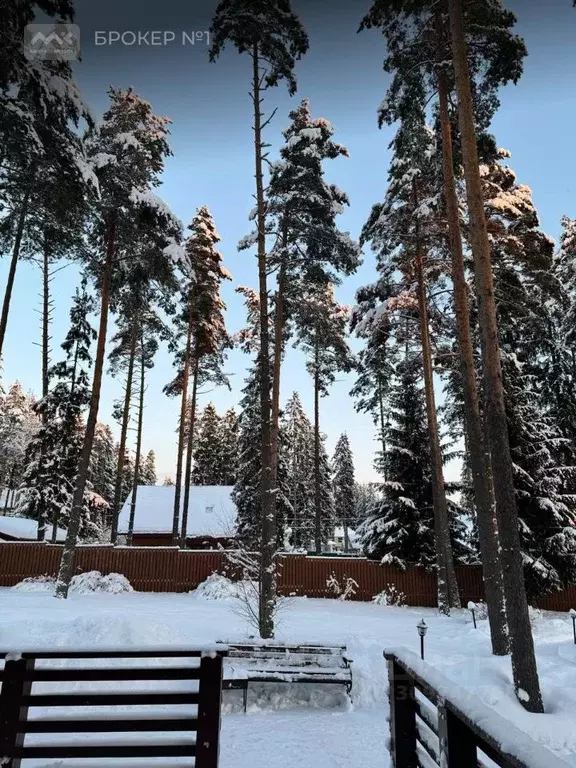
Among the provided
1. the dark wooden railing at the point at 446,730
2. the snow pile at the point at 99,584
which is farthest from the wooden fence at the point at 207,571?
the dark wooden railing at the point at 446,730

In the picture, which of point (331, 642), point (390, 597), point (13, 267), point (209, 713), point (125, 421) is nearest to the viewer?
point (209, 713)

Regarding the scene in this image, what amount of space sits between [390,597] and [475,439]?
9.38 meters

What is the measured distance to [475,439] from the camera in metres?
9.96

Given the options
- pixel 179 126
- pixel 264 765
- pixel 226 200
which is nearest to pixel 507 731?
pixel 264 765

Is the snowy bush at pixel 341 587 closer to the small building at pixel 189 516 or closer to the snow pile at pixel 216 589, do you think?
the snow pile at pixel 216 589

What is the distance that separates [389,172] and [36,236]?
1140 cm

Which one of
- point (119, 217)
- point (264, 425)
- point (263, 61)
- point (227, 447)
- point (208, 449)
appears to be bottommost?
point (264, 425)

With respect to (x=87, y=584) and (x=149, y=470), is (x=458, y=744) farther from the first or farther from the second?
(x=149, y=470)

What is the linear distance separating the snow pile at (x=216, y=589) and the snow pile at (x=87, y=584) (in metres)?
2.45

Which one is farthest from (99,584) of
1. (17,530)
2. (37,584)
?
(17,530)

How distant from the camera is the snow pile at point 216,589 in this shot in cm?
1647

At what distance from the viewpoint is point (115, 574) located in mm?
17328

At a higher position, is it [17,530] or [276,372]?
[276,372]

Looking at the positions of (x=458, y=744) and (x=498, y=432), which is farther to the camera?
(x=498, y=432)
